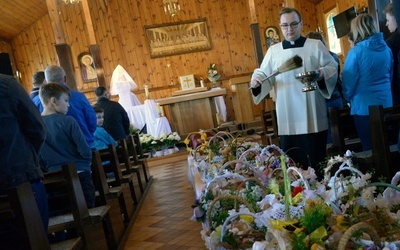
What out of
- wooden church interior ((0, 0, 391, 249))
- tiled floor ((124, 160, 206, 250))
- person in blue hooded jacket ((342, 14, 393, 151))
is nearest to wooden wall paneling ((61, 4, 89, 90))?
wooden church interior ((0, 0, 391, 249))

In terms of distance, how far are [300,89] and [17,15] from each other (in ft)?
32.0

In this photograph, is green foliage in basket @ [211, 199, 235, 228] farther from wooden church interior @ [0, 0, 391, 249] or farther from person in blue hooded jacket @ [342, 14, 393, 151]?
wooden church interior @ [0, 0, 391, 249]

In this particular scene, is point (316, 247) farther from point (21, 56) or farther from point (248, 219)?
point (21, 56)

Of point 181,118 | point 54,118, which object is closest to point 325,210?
point 54,118

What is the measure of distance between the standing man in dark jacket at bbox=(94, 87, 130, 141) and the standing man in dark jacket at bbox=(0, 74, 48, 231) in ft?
→ 10.5

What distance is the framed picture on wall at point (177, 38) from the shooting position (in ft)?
36.4

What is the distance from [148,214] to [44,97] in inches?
82.9

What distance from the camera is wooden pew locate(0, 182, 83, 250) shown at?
1.63 metres

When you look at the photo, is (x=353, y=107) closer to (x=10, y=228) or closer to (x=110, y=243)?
(x=110, y=243)

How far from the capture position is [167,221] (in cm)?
387

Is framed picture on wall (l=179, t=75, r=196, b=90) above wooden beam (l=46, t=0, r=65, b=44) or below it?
below

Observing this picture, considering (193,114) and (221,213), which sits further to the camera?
(193,114)

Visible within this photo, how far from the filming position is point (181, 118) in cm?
907

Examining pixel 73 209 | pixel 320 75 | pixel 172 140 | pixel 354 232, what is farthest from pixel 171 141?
pixel 354 232
